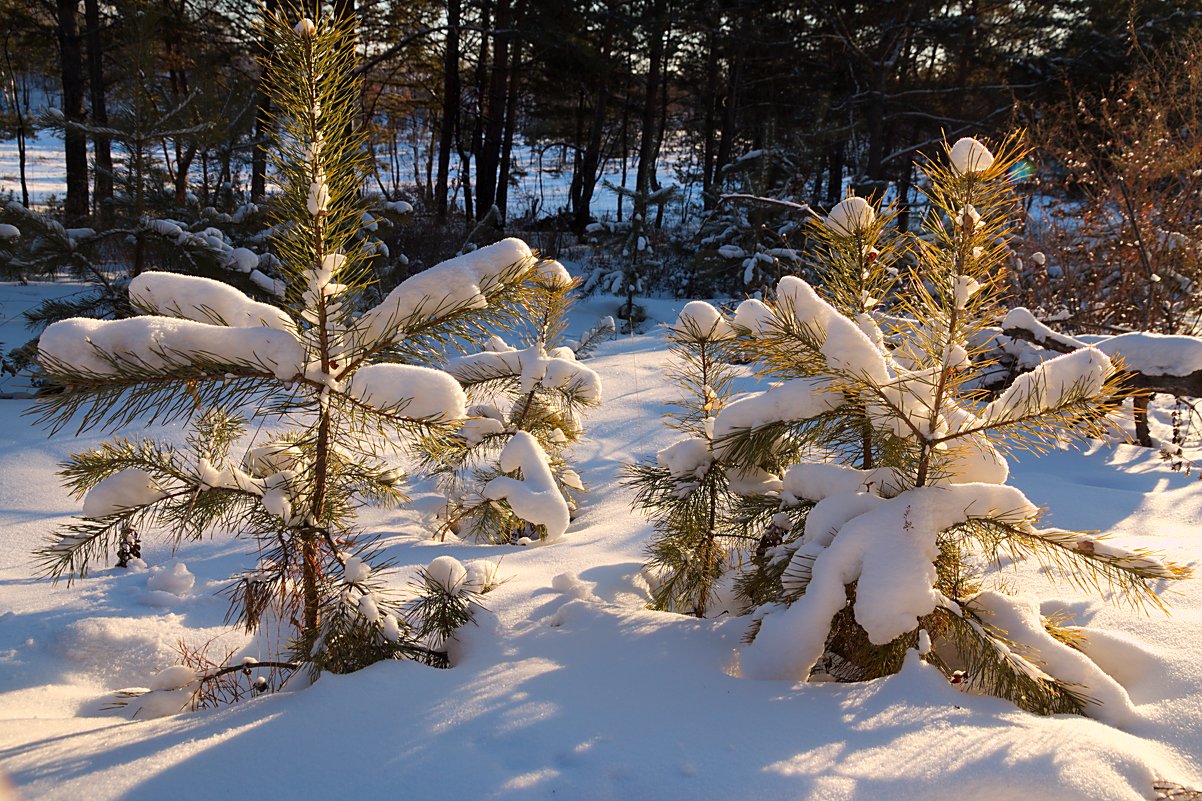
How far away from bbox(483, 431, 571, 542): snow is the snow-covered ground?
253mm

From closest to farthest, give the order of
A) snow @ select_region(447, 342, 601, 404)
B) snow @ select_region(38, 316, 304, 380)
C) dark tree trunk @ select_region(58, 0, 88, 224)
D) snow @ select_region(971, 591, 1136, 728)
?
snow @ select_region(38, 316, 304, 380)
snow @ select_region(971, 591, 1136, 728)
snow @ select_region(447, 342, 601, 404)
dark tree trunk @ select_region(58, 0, 88, 224)

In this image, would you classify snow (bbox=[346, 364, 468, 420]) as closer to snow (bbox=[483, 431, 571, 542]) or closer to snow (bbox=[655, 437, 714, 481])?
snow (bbox=[655, 437, 714, 481])

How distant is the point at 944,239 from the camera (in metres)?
1.62

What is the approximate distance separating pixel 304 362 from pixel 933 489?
4.71 feet

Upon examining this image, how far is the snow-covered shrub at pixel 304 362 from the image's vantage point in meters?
1.45

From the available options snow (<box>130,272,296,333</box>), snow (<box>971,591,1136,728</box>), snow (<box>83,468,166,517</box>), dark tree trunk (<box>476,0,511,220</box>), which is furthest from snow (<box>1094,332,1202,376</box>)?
dark tree trunk (<box>476,0,511,220</box>)

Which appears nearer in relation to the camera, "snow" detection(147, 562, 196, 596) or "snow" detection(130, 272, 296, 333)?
"snow" detection(130, 272, 296, 333)

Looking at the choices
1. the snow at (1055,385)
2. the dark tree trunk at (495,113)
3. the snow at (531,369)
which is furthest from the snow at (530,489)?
the dark tree trunk at (495,113)

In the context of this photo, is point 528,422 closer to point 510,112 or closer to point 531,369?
point 531,369

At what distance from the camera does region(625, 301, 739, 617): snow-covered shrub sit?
218 cm

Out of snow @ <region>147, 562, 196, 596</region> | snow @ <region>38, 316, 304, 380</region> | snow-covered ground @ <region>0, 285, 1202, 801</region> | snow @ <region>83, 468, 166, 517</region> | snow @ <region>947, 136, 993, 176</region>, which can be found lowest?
snow @ <region>147, 562, 196, 596</region>

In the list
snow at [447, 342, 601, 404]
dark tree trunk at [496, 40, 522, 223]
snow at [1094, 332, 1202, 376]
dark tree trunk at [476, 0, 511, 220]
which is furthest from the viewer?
dark tree trunk at [496, 40, 522, 223]

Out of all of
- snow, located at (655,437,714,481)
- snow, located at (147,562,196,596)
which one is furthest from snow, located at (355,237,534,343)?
snow, located at (147,562,196,596)

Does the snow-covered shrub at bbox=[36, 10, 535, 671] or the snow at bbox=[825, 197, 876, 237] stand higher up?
the snow at bbox=[825, 197, 876, 237]
